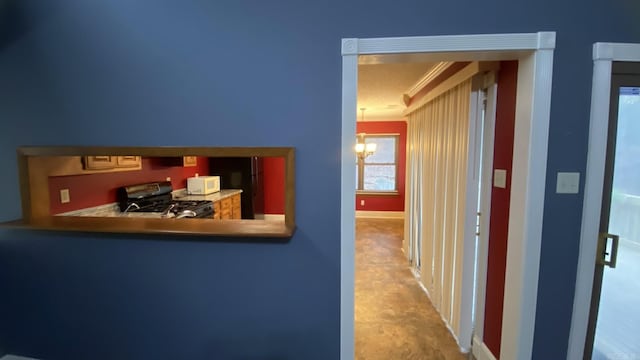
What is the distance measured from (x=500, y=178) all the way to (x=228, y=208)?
3878 millimetres

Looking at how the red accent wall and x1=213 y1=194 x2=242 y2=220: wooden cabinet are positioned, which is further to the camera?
x1=213 y1=194 x2=242 y2=220: wooden cabinet

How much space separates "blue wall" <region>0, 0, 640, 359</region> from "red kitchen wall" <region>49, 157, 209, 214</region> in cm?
56

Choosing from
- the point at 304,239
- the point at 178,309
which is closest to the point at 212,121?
the point at 304,239

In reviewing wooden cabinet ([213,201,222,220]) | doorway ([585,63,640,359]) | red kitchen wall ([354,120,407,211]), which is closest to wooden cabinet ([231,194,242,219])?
wooden cabinet ([213,201,222,220])

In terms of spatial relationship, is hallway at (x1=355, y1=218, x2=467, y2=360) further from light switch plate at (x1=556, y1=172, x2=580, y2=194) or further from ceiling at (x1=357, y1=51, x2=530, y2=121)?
ceiling at (x1=357, y1=51, x2=530, y2=121)

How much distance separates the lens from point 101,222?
5.62 ft

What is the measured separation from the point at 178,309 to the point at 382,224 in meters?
5.09

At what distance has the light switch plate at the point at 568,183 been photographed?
57.6 inches

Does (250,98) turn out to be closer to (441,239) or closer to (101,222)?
(101,222)

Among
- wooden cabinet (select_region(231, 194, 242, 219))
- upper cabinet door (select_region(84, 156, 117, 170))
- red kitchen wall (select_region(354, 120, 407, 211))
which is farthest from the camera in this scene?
red kitchen wall (select_region(354, 120, 407, 211))

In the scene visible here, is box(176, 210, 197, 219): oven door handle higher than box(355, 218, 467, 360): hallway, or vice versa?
box(176, 210, 197, 219): oven door handle

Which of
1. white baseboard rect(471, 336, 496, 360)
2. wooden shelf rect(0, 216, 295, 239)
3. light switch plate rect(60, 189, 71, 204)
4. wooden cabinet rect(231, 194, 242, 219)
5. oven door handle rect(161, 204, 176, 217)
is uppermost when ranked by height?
light switch plate rect(60, 189, 71, 204)

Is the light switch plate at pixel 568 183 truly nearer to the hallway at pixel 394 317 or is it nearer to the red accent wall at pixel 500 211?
the red accent wall at pixel 500 211

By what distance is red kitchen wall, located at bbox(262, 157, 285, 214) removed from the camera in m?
6.17
